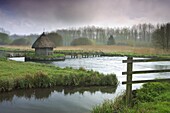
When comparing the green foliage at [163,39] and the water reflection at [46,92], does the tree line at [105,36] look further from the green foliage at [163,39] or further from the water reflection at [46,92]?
the water reflection at [46,92]

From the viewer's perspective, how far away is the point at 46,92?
48.4ft

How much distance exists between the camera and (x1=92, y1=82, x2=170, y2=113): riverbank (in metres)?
7.28

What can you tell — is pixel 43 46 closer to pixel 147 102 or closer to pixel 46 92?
pixel 46 92

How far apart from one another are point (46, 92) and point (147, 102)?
847cm

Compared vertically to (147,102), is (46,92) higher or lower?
lower

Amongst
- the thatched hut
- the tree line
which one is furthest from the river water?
the tree line

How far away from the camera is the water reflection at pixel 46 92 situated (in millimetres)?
13506

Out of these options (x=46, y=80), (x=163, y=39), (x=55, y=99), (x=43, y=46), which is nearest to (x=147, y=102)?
(x=55, y=99)

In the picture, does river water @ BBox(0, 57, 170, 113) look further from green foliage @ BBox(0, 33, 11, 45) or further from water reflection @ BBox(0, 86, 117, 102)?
green foliage @ BBox(0, 33, 11, 45)

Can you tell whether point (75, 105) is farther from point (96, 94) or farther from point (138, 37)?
point (138, 37)

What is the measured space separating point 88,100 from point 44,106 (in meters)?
2.89

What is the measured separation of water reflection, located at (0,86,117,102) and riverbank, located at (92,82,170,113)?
6.19 metres

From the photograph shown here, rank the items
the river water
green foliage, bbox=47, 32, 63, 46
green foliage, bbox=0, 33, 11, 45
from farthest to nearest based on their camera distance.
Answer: green foliage, bbox=0, 33, 11, 45 → green foliage, bbox=47, 32, 63, 46 → the river water

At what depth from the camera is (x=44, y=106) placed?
11922 millimetres
